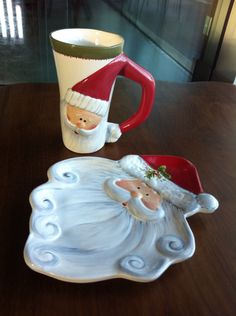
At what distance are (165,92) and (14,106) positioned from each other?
1.20 ft

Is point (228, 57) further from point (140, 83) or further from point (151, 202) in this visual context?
point (151, 202)

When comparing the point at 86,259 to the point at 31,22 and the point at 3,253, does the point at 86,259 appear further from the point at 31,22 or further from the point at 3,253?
the point at 31,22

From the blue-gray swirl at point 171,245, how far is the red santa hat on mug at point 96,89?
0.22m

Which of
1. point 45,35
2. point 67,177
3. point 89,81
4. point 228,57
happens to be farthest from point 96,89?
point 45,35

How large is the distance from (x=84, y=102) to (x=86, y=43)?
0.39 feet

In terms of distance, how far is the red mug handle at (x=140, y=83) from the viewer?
19.3 inches

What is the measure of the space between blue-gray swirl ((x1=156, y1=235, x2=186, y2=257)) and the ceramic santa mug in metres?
0.21

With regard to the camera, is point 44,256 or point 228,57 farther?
point 228,57

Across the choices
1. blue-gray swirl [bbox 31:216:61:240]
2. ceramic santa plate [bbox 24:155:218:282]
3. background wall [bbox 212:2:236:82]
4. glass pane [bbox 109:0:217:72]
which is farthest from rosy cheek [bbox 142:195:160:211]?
glass pane [bbox 109:0:217:72]

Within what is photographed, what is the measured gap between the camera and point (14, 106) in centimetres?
65

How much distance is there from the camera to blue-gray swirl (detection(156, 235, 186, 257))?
35 centimetres

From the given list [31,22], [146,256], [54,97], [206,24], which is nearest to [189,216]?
[146,256]

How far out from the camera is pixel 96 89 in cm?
47

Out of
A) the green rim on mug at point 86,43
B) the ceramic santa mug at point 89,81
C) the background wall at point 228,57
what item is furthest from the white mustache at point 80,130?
the background wall at point 228,57
